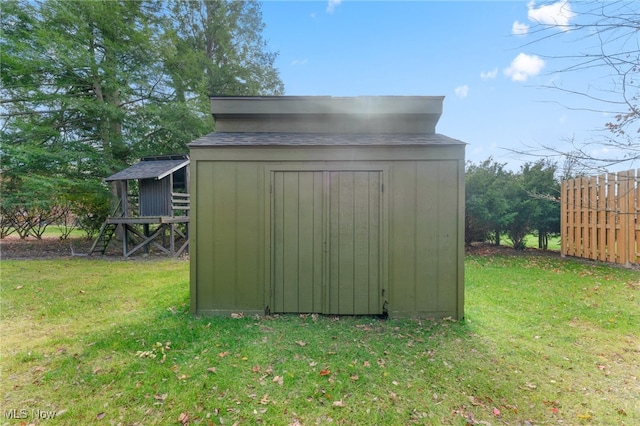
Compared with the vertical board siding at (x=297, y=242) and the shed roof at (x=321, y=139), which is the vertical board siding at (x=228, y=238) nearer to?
the vertical board siding at (x=297, y=242)

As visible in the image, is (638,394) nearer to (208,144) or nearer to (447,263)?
(447,263)

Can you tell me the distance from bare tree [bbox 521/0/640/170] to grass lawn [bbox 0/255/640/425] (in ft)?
7.40

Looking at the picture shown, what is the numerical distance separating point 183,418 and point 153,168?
33.0 feet

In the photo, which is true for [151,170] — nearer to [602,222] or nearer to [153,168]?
[153,168]

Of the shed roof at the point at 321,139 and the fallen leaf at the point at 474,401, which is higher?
the shed roof at the point at 321,139

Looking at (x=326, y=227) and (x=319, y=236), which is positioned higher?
(x=326, y=227)

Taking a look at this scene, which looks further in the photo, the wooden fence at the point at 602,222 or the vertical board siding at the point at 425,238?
the wooden fence at the point at 602,222

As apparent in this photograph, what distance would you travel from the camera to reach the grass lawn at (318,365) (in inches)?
90.7

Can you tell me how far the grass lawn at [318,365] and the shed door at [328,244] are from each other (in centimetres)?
32

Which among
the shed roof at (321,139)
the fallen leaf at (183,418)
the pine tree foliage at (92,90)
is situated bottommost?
the fallen leaf at (183,418)

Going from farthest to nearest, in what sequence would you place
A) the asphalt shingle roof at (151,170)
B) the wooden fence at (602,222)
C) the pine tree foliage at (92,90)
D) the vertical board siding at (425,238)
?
the pine tree foliage at (92,90) < the asphalt shingle roof at (151,170) < the wooden fence at (602,222) < the vertical board siding at (425,238)

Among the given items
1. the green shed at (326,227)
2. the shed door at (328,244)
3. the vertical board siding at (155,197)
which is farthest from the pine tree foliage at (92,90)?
the shed door at (328,244)

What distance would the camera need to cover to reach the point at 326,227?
421 centimetres

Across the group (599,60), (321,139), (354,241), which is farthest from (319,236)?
(599,60)
